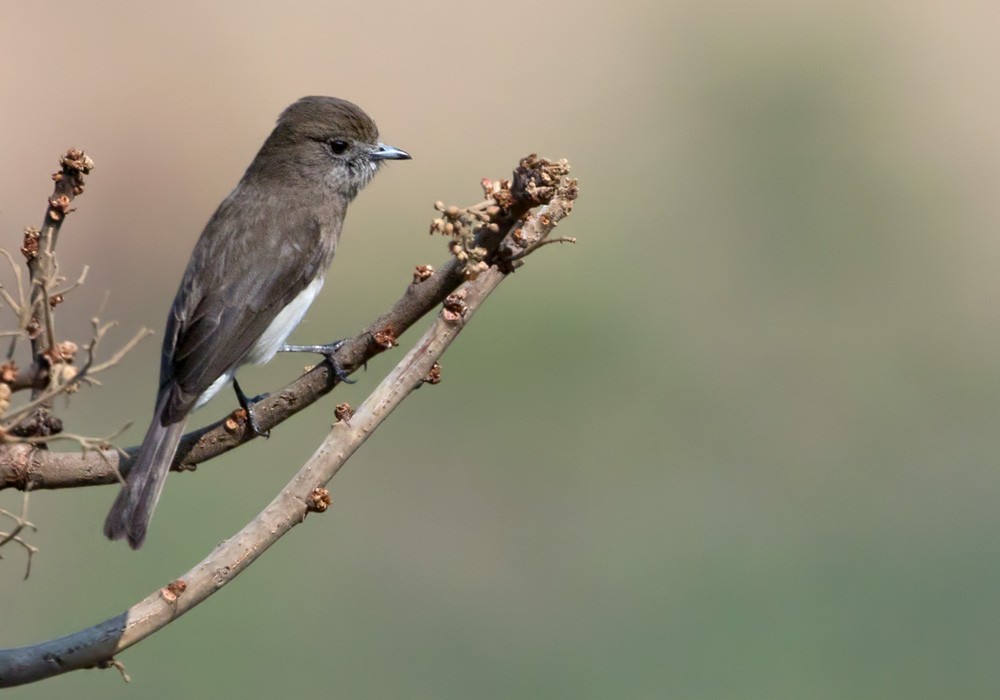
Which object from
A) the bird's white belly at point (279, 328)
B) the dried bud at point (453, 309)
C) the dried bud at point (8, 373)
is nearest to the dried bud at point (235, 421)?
the dried bud at point (453, 309)

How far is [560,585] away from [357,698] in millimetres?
2281

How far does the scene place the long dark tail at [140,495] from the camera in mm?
3400

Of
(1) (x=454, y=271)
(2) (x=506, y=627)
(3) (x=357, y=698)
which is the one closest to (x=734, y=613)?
(2) (x=506, y=627)

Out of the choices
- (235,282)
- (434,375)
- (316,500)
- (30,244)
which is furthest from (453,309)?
(235,282)

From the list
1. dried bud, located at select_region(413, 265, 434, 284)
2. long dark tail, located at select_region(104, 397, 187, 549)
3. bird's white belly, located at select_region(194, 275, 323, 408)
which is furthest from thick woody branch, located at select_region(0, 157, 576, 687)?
bird's white belly, located at select_region(194, 275, 323, 408)

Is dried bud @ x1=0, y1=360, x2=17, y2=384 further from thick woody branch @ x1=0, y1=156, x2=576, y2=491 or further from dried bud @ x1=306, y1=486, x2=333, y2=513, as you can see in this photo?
dried bud @ x1=306, y1=486, x2=333, y2=513

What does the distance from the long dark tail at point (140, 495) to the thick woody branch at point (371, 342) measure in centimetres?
10

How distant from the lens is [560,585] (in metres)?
10.6

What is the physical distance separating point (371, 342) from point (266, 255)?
200cm

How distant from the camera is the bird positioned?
448 centimetres

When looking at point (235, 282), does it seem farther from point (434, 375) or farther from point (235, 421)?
point (434, 375)

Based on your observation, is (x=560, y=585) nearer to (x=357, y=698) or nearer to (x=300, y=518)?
(x=357, y=698)

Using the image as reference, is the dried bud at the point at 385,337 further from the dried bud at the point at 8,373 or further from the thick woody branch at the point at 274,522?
the dried bud at the point at 8,373

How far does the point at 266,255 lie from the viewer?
16.2 ft
